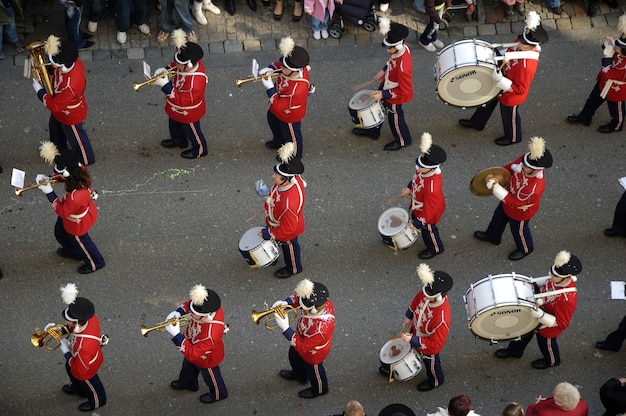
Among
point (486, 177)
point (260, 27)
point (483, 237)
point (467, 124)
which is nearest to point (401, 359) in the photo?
point (486, 177)

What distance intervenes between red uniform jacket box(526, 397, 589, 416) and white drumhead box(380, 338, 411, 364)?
1.30m

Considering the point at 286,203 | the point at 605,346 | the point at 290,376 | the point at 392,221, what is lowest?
the point at 290,376

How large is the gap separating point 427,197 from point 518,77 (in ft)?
6.36

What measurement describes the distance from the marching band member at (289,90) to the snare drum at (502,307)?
299 centimetres

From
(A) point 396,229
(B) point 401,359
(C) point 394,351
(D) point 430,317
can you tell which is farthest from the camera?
(A) point 396,229

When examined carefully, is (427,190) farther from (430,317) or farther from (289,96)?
(289,96)

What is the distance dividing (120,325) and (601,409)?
465 cm

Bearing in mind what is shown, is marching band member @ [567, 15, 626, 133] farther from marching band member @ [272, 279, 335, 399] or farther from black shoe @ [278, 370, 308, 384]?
black shoe @ [278, 370, 308, 384]

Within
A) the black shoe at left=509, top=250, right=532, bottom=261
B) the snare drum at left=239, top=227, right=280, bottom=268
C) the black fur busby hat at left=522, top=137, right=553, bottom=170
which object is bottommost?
the black shoe at left=509, top=250, right=532, bottom=261

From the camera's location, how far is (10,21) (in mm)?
12586

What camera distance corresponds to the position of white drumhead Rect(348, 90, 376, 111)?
11.7 m

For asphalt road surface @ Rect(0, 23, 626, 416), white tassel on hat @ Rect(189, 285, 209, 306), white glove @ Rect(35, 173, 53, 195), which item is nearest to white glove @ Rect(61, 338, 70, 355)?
asphalt road surface @ Rect(0, 23, 626, 416)

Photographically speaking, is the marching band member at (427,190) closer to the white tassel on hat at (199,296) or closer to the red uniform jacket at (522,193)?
the red uniform jacket at (522,193)

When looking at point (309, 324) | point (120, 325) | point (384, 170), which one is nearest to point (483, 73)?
point (384, 170)
